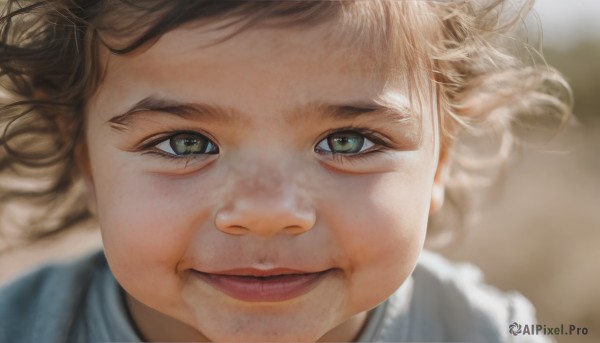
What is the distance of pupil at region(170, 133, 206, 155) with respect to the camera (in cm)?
144

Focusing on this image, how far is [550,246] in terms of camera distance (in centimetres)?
306

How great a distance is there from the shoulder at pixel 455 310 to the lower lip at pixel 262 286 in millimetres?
516

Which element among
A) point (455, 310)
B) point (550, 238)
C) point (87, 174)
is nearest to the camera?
point (87, 174)

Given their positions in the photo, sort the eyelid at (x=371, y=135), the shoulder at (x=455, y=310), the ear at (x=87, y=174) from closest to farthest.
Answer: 1. the eyelid at (x=371, y=135)
2. the ear at (x=87, y=174)
3. the shoulder at (x=455, y=310)

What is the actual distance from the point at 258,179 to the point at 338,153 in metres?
0.17

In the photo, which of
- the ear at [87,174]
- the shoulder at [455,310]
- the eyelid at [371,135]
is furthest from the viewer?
the shoulder at [455,310]

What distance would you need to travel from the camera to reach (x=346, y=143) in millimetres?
1462

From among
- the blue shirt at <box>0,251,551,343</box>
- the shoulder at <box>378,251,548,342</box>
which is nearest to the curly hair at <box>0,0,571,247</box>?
the blue shirt at <box>0,251,551,343</box>

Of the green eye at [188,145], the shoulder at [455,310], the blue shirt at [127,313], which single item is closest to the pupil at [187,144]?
the green eye at [188,145]

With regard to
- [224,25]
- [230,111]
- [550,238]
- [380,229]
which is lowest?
[550,238]

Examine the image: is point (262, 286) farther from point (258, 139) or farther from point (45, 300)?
point (45, 300)

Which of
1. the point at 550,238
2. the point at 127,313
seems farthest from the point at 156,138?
the point at 550,238

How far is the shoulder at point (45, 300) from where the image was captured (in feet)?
5.84

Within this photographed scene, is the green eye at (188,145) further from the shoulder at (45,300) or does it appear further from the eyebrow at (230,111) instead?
the shoulder at (45,300)
